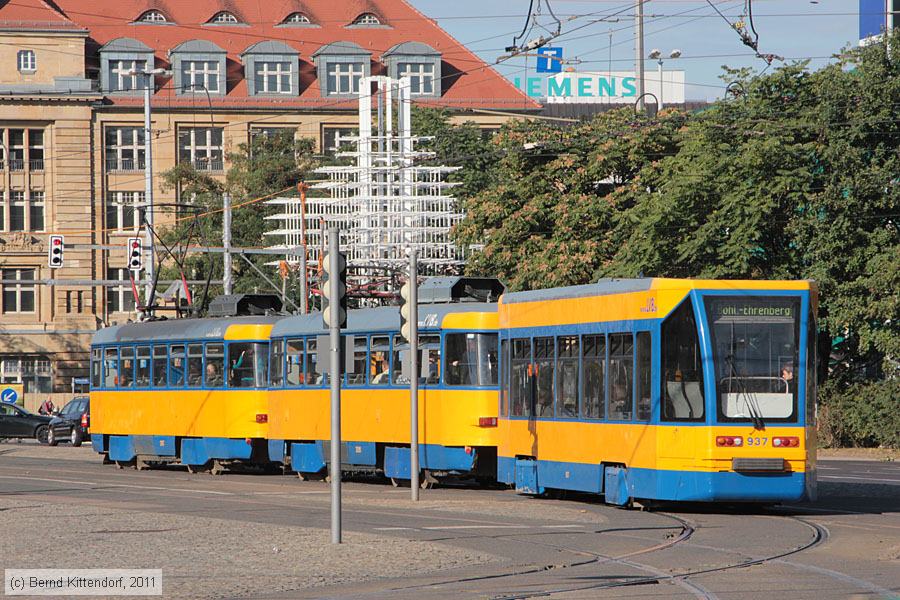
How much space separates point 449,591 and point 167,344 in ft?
76.6

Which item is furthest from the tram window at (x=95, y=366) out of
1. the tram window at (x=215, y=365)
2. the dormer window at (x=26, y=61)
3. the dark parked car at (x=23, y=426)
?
the dormer window at (x=26, y=61)

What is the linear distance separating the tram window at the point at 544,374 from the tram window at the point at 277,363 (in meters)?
9.27

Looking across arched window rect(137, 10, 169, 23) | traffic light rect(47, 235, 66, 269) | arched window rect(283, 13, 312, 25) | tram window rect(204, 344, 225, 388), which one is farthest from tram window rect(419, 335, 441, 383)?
arched window rect(283, 13, 312, 25)

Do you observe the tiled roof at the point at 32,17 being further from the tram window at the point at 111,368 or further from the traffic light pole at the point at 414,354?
the traffic light pole at the point at 414,354

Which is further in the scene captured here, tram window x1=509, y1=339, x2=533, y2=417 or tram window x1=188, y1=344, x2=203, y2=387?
tram window x1=188, y1=344, x2=203, y2=387

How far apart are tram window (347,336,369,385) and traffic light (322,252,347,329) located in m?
12.1

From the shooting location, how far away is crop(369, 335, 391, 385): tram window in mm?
29359

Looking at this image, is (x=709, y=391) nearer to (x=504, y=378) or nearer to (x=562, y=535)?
(x=562, y=535)

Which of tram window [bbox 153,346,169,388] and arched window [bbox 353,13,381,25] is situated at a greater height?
arched window [bbox 353,13,381,25]

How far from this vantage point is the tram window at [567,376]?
23609 mm

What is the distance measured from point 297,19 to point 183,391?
2319 inches

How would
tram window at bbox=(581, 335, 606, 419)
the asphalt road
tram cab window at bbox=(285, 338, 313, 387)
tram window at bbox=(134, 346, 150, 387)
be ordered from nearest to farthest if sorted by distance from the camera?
the asphalt road
tram window at bbox=(581, 335, 606, 419)
tram cab window at bbox=(285, 338, 313, 387)
tram window at bbox=(134, 346, 150, 387)

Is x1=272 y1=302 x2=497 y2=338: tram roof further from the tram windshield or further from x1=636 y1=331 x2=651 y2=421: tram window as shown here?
the tram windshield

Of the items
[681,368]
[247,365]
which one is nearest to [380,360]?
[247,365]
